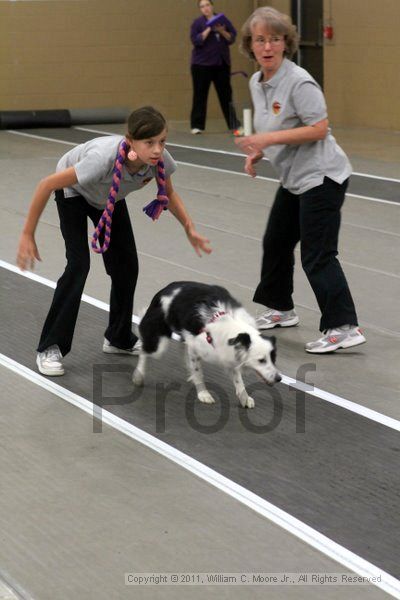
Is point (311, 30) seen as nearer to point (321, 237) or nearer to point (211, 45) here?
point (211, 45)

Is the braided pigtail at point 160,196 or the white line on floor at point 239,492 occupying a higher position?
the braided pigtail at point 160,196

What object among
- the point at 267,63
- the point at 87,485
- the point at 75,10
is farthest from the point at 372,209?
the point at 75,10

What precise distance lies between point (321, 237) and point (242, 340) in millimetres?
1427

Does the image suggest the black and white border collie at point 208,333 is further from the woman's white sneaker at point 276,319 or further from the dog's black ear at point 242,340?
the woman's white sneaker at point 276,319

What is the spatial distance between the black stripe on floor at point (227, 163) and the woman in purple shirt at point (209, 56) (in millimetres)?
1588

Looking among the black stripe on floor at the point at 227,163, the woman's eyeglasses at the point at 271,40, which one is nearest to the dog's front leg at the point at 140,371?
the woman's eyeglasses at the point at 271,40

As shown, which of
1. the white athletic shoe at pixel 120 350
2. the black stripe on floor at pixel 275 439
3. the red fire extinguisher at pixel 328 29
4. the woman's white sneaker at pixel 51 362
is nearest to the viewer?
the black stripe on floor at pixel 275 439

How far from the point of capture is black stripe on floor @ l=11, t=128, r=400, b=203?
11.9 metres

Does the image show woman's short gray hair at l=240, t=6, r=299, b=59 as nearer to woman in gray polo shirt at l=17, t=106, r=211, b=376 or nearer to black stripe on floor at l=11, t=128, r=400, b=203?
woman in gray polo shirt at l=17, t=106, r=211, b=376

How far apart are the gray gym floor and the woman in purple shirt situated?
29.4 feet

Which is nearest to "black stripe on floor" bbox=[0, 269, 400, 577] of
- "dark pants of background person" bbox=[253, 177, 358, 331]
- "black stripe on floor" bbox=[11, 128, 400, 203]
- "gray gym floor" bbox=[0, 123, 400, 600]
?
"gray gym floor" bbox=[0, 123, 400, 600]

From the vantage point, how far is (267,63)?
6.19m

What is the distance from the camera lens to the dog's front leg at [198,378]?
546 cm

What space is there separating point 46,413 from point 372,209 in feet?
19.9
